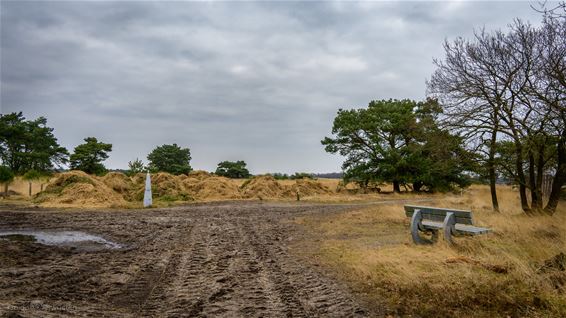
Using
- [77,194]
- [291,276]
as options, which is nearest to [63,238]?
[291,276]

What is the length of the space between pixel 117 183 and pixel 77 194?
5.77m

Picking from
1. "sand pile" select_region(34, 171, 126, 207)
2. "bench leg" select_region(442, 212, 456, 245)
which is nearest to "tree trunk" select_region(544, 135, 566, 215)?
"bench leg" select_region(442, 212, 456, 245)

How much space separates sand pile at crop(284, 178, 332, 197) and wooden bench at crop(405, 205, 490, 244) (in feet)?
81.0

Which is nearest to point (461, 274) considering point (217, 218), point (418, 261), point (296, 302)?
point (418, 261)

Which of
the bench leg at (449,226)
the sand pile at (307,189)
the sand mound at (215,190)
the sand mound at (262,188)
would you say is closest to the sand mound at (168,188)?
the sand mound at (215,190)

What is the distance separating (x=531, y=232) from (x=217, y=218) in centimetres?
1087

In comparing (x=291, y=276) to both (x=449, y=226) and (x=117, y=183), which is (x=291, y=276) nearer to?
(x=449, y=226)

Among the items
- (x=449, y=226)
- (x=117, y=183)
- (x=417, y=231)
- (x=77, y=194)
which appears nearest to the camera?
(x=449, y=226)

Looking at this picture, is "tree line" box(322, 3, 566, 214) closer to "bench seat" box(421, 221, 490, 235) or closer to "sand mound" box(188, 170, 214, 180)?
"bench seat" box(421, 221, 490, 235)

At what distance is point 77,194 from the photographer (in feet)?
78.4

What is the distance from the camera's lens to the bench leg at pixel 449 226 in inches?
343

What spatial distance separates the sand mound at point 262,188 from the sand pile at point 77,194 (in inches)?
395

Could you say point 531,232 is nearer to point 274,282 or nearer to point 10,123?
point 274,282

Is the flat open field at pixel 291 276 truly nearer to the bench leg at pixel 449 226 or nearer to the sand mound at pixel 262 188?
the bench leg at pixel 449 226
